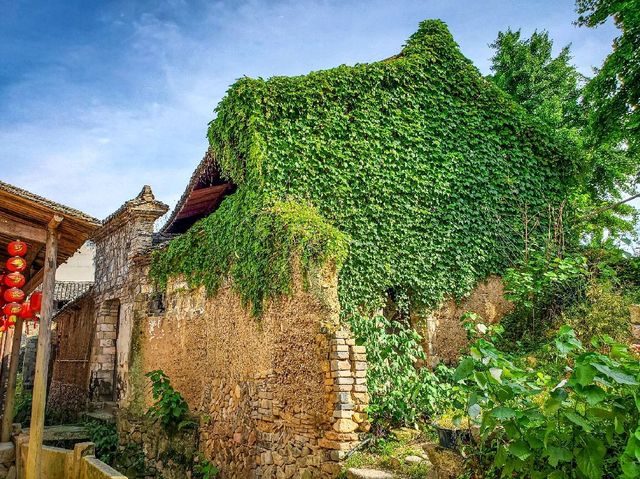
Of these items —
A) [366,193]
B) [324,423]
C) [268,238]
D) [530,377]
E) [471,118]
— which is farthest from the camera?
[471,118]

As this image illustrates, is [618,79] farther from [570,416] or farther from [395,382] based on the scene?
[570,416]

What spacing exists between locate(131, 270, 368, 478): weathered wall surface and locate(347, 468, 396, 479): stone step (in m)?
0.31

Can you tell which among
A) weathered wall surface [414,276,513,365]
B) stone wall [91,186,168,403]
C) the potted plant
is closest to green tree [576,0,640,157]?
weathered wall surface [414,276,513,365]

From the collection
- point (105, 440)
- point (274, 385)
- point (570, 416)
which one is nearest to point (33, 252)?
point (274, 385)

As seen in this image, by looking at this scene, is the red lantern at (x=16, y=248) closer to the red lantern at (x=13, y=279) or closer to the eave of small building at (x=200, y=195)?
the red lantern at (x=13, y=279)

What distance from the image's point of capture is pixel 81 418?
12195mm

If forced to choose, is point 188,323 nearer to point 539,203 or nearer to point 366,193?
point 366,193

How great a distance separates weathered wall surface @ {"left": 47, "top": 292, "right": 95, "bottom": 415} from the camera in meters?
13.2

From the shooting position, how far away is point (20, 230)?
5.17 meters

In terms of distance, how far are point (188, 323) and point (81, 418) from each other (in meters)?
5.32

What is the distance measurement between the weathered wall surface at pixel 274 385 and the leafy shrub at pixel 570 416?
2134 millimetres

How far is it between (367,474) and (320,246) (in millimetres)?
2909

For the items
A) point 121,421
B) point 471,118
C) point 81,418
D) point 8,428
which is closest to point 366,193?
point 471,118

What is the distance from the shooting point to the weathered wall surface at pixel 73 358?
13.2 meters
